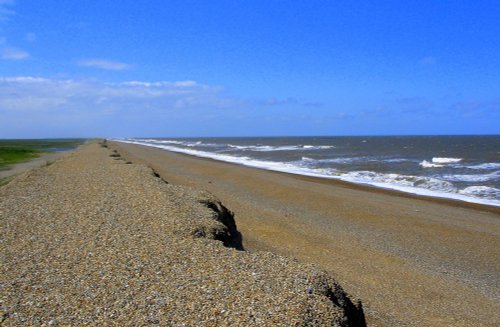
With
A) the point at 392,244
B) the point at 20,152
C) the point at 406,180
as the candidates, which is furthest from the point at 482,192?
the point at 20,152

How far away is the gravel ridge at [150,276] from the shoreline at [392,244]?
171cm

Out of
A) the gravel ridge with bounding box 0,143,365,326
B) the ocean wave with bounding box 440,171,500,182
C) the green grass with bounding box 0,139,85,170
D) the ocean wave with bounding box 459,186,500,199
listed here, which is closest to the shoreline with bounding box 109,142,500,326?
the gravel ridge with bounding box 0,143,365,326

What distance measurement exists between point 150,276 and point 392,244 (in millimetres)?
7029

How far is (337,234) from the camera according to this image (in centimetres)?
1149

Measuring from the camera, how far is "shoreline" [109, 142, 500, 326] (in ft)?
23.2

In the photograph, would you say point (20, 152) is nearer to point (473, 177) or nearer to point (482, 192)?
point (473, 177)

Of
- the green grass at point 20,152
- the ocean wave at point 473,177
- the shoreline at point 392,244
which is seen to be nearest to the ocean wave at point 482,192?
the shoreline at point 392,244

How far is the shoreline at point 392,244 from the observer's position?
23.2ft

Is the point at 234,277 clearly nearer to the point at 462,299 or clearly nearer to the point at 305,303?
the point at 305,303

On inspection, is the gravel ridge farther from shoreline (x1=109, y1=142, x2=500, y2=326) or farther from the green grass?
the green grass

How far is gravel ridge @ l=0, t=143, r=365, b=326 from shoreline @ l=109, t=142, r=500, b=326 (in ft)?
5.60

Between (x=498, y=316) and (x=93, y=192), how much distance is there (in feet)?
37.0

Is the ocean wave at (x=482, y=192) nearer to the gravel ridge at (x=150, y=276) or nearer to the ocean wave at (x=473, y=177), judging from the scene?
the ocean wave at (x=473, y=177)

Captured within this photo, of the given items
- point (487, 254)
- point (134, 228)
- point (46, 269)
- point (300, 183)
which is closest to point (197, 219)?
point (134, 228)
